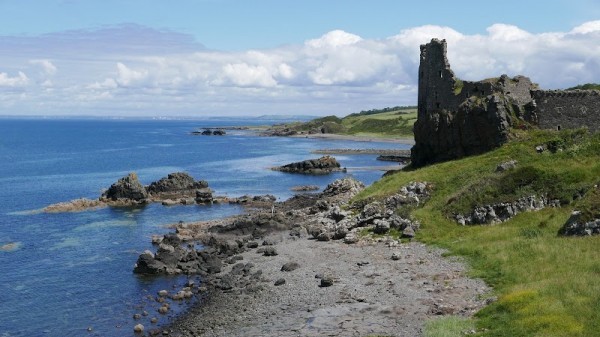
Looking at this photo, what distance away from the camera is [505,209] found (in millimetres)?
49031

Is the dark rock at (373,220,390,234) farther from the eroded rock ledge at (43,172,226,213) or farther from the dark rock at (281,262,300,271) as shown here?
the eroded rock ledge at (43,172,226,213)

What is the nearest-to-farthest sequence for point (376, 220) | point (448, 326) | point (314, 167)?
1. point (448, 326)
2. point (376, 220)
3. point (314, 167)

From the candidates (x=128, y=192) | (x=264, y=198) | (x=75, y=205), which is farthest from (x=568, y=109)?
(x=75, y=205)

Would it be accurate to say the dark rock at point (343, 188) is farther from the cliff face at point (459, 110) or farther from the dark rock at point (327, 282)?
the dark rock at point (327, 282)

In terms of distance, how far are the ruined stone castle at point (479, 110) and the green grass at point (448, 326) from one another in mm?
38958

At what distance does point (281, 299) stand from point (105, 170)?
113 meters

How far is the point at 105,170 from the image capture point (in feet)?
474

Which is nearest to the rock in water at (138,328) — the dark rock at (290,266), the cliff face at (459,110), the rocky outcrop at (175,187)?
the dark rock at (290,266)

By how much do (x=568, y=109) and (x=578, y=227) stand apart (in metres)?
28.8

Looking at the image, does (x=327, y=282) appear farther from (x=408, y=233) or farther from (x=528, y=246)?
(x=528, y=246)

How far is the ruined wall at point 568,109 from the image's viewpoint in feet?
206

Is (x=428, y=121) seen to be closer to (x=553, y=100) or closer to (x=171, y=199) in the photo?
(x=553, y=100)

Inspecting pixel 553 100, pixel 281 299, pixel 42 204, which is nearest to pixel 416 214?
pixel 281 299

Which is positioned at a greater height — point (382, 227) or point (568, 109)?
point (568, 109)
